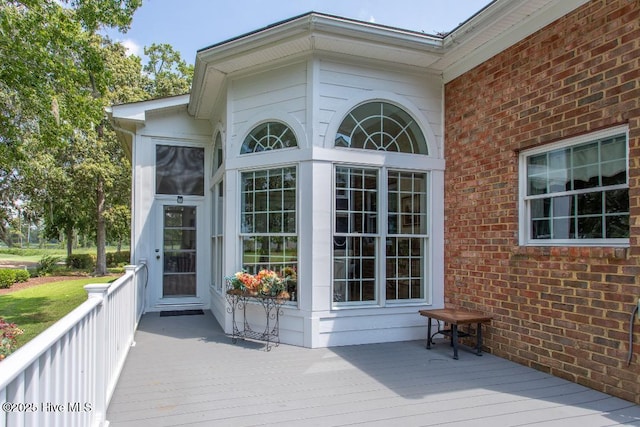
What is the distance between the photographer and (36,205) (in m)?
A: 14.6

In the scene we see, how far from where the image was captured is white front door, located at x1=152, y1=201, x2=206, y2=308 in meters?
7.19

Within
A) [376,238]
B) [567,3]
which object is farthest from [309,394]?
[567,3]

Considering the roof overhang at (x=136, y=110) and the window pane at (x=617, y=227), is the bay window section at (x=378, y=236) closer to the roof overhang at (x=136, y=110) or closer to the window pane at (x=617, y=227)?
the window pane at (x=617, y=227)

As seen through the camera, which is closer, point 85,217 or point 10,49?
point 10,49

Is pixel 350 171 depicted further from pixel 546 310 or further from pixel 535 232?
pixel 546 310

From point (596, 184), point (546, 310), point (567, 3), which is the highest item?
point (567, 3)

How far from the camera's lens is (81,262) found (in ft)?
61.4

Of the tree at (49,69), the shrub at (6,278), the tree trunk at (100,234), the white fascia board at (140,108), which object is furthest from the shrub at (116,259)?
the white fascia board at (140,108)

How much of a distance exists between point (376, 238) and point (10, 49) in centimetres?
646

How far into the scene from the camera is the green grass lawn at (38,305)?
6828 millimetres

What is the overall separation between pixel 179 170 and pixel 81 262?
14.5 metres

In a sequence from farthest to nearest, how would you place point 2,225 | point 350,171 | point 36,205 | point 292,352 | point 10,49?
point 2,225
point 36,205
point 10,49
point 350,171
point 292,352

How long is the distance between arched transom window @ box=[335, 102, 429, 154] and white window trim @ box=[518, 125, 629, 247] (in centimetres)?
139

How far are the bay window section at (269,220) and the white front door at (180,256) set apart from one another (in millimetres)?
2342
